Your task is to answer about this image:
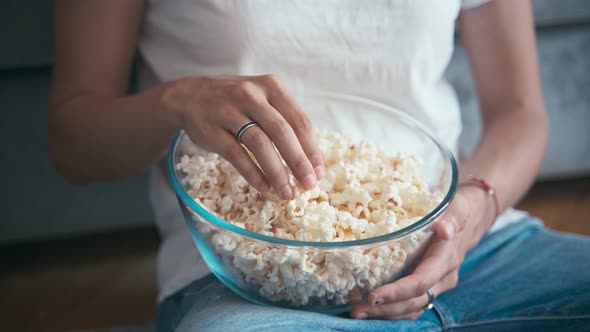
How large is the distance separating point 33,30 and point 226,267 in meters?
0.83

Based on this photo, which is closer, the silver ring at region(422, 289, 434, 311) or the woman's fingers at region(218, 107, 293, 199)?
the woman's fingers at region(218, 107, 293, 199)

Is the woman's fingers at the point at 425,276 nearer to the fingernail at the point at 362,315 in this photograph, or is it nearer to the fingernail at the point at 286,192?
the fingernail at the point at 362,315

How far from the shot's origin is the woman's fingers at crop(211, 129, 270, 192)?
59 cm

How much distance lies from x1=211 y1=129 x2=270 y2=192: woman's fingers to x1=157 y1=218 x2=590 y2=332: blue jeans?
150 millimetres

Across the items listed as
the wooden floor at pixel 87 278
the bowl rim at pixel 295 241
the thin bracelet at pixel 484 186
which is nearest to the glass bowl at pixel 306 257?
the bowl rim at pixel 295 241

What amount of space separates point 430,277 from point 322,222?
169mm

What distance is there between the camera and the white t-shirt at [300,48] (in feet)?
2.57

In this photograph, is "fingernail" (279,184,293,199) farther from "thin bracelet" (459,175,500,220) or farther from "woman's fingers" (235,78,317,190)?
"thin bracelet" (459,175,500,220)

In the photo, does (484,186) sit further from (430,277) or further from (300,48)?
(300,48)

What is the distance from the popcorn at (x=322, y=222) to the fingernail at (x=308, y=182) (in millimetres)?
18

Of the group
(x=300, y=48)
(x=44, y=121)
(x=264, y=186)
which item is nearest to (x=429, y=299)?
(x=264, y=186)

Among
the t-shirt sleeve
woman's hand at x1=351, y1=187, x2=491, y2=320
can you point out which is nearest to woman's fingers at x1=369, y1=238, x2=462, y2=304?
woman's hand at x1=351, y1=187, x2=491, y2=320

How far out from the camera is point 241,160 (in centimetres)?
58

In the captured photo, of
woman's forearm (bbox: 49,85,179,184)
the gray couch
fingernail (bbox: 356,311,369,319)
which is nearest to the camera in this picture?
fingernail (bbox: 356,311,369,319)
